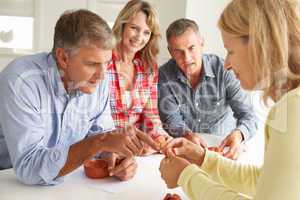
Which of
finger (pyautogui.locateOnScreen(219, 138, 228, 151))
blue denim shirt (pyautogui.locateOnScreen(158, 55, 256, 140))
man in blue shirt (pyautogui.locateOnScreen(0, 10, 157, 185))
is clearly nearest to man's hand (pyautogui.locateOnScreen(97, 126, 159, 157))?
man in blue shirt (pyautogui.locateOnScreen(0, 10, 157, 185))

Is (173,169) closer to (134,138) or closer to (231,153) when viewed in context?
(134,138)

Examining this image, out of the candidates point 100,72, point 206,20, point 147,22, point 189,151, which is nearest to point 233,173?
point 189,151

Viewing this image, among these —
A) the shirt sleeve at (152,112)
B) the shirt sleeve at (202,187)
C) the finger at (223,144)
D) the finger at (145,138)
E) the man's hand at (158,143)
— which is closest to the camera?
the shirt sleeve at (202,187)

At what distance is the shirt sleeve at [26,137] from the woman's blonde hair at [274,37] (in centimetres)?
51

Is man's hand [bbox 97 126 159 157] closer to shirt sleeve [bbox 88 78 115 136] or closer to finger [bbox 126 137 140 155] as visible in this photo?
finger [bbox 126 137 140 155]

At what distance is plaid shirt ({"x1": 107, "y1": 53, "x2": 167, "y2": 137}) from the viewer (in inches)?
62.7

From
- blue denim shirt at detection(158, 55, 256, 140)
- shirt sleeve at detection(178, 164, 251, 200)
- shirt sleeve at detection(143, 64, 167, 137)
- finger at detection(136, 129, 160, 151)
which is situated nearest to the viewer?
shirt sleeve at detection(178, 164, 251, 200)

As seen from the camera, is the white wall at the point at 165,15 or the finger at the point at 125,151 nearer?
the finger at the point at 125,151

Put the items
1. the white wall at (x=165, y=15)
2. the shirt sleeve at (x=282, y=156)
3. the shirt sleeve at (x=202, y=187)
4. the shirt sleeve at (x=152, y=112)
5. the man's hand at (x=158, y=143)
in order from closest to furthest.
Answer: the shirt sleeve at (x=282, y=156)
the shirt sleeve at (x=202, y=187)
the man's hand at (x=158, y=143)
the shirt sleeve at (x=152, y=112)
the white wall at (x=165, y=15)

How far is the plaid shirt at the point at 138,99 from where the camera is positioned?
1.59m

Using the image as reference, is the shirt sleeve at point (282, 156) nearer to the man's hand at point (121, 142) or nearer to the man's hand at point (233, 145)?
the man's hand at point (121, 142)

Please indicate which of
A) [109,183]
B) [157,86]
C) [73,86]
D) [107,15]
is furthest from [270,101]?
[107,15]

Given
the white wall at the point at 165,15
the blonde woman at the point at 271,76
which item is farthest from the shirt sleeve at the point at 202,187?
the white wall at the point at 165,15

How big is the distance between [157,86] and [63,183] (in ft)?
2.67
